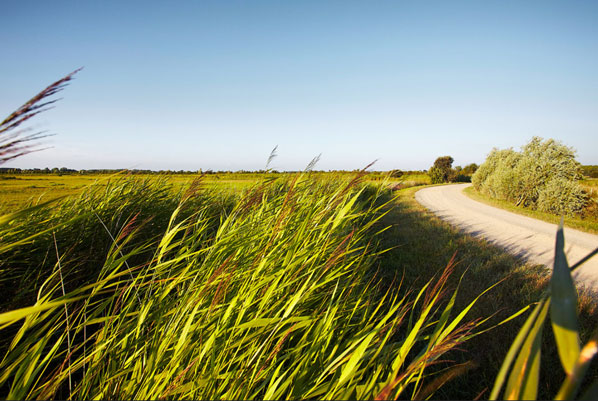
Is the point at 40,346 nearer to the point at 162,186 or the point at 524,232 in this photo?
the point at 162,186

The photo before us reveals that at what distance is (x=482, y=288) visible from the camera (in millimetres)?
3607

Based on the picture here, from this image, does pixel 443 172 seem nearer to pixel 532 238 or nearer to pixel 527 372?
pixel 532 238

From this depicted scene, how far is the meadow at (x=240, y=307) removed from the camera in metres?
1.15

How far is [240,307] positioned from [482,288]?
3.65 meters

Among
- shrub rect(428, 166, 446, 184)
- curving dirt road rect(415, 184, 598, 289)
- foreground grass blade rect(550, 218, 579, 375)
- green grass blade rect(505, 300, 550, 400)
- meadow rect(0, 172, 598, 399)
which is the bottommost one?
curving dirt road rect(415, 184, 598, 289)

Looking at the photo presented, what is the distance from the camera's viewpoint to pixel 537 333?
479mm

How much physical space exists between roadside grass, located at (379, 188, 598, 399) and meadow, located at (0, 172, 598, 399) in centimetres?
3

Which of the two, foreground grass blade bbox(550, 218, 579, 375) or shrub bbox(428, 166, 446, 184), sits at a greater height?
shrub bbox(428, 166, 446, 184)

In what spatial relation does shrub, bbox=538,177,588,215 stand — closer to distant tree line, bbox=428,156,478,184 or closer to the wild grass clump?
the wild grass clump

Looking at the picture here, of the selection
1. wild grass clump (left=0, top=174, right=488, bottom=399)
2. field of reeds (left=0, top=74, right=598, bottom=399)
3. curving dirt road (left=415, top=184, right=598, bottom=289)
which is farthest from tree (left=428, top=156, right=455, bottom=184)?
wild grass clump (left=0, top=174, right=488, bottom=399)

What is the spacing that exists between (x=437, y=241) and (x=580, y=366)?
252 inches

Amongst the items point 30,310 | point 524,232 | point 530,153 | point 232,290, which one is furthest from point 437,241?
point 530,153

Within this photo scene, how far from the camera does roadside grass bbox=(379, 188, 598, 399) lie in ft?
7.14

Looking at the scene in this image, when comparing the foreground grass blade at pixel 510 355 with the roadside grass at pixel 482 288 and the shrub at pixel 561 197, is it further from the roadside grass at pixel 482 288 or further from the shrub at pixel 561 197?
the shrub at pixel 561 197
